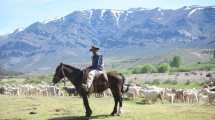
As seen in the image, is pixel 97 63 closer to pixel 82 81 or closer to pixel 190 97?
pixel 82 81

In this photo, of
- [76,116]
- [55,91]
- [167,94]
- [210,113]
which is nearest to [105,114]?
[76,116]

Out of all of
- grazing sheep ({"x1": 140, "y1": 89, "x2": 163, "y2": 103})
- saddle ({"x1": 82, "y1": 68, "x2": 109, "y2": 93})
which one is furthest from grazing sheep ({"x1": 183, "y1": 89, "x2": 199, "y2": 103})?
saddle ({"x1": 82, "y1": 68, "x2": 109, "y2": 93})

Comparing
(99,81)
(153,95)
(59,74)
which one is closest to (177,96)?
(153,95)

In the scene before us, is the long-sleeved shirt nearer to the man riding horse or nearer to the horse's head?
the man riding horse

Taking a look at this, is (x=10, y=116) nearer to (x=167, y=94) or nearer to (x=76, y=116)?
(x=76, y=116)

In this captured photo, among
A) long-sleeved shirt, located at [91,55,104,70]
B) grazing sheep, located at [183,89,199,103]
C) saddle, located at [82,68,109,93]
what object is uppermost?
long-sleeved shirt, located at [91,55,104,70]

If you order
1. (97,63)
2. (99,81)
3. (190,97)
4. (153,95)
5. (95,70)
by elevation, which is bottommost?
(190,97)

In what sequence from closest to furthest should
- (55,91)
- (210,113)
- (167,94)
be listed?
(210,113) < (167,94) < (55,91)

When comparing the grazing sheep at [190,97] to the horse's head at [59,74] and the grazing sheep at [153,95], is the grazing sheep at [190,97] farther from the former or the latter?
the horse's head at [59,74]

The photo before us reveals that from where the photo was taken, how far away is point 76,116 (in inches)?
868

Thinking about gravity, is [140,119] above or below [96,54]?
below

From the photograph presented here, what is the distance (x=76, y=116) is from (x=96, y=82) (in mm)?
2079

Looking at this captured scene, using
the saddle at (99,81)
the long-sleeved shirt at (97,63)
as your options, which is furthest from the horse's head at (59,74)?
the long-sleeved shirt at (97,63)

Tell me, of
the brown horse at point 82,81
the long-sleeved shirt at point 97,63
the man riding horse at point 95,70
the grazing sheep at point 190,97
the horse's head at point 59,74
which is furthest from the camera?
the grazing sheep at point 190,97
